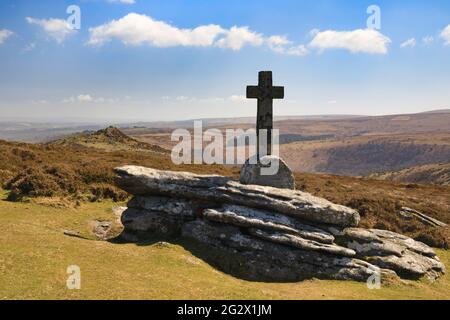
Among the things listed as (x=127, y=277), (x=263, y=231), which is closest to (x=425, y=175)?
(x=263, y=231)

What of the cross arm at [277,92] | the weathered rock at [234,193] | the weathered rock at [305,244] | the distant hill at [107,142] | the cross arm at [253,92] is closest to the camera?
the weathered rock at [305,244]

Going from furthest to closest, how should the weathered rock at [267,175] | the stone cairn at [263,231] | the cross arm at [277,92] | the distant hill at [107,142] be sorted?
the distant hill at [107,142] < the cross arm at [277,92] < the weathered rock at [267,175] < the stone cairn at [263,231]

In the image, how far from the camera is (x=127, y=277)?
15.2 meters

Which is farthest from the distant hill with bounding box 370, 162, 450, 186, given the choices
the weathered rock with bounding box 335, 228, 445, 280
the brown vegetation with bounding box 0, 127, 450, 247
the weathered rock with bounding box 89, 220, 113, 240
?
the weathered rock with bounding box 89, 220, 113, 240

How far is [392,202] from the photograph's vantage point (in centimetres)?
3191

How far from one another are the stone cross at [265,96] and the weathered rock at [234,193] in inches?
128

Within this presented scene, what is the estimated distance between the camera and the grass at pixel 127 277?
44.8 ft

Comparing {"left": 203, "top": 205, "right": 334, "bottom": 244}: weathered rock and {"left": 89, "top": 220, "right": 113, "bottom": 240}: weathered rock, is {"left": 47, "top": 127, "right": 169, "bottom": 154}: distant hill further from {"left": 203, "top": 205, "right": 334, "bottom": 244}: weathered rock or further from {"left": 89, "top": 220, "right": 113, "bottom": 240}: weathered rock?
{"left": 203, "top": 205, "right": 334, "bottom": 244}: weathered rock

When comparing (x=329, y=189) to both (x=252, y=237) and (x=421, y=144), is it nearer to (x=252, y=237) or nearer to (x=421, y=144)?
(x=252, y=237)

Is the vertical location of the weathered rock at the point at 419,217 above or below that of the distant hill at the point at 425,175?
above

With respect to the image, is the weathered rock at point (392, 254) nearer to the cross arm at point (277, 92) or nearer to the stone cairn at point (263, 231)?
the stone cairn at point (263, 231)

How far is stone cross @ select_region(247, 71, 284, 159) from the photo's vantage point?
74.0ft

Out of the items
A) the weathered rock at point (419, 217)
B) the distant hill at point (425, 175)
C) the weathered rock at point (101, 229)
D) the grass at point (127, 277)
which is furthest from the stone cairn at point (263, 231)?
the distant hill at point (425, 175)
